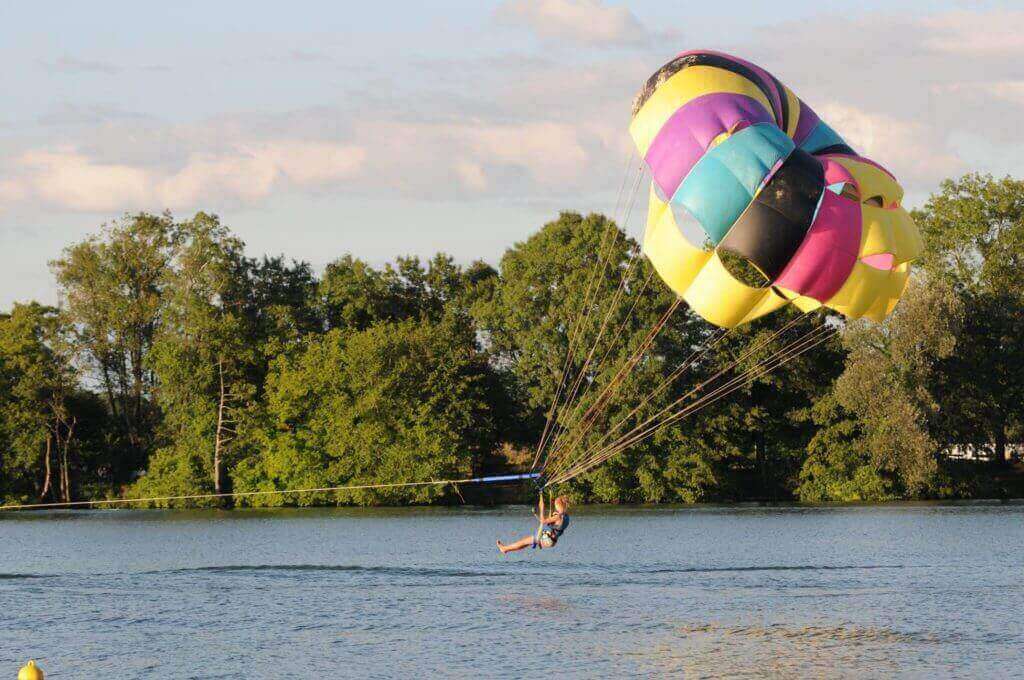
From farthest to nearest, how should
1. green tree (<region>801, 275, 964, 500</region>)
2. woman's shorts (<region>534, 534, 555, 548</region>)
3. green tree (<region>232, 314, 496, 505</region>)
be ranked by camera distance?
1. green tree (<region>232, 314, 496, 505</region>)
2. green tree (<region>801, 275, 964, 500</region>)
3. woman's shorts (<region>534, 534, 555, 548</region>)

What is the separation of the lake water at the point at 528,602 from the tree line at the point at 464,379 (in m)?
10.5

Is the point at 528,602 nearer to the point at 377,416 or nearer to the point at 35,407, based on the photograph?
the point at 377,416

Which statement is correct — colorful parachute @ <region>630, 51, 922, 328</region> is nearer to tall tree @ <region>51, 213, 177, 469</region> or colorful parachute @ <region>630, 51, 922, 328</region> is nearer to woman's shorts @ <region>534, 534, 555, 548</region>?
woman's shorts @ <region>534, 534, 555, 548</region>

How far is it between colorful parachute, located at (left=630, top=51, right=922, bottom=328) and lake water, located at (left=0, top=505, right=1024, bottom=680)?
5.71 m

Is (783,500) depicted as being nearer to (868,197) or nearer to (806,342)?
(806,342)

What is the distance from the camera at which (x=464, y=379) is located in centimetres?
6438

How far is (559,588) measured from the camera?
3228cm

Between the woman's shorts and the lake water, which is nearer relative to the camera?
the lake water

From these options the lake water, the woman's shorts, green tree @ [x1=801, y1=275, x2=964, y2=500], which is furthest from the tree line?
the woman's shorts

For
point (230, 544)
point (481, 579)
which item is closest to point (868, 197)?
point (481, 579)

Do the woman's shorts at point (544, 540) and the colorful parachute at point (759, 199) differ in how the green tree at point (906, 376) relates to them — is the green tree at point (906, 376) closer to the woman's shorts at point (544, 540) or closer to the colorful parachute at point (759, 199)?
the colorful parachute at point (759, 199)

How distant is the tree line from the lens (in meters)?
58.9

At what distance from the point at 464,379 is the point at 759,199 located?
41960mm

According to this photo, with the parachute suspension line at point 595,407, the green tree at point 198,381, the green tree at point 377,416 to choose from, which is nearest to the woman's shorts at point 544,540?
the parachute suspension line at point 595,407
